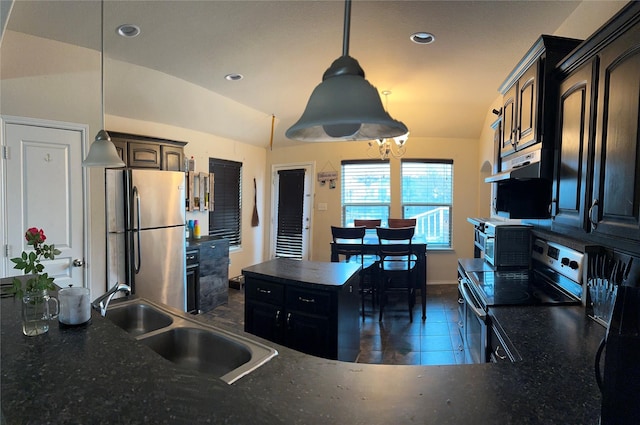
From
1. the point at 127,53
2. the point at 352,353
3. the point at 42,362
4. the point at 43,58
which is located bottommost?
the point at 352,353

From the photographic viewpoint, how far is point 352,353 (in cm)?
267

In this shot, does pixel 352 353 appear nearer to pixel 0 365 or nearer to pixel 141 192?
pixel 0 365

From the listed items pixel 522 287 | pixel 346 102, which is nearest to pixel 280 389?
pixel 346 102

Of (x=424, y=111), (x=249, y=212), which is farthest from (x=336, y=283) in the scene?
(x=249, y=212)

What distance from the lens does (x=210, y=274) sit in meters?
4.27

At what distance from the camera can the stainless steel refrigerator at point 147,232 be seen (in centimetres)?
322

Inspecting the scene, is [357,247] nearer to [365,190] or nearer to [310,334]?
[365,190]

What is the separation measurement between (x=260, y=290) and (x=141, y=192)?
1.77 m

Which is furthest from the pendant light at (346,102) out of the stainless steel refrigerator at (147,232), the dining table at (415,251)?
the dining table at (415,251)

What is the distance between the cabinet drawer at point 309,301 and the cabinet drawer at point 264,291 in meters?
0.08

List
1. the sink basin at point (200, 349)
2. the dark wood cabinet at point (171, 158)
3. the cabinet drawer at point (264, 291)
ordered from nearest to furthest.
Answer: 1. the sink basin at point (200, 349)
2. the cabinet drawer at point (264, 291)
3. the dark wood cabinet at point (171, 158)

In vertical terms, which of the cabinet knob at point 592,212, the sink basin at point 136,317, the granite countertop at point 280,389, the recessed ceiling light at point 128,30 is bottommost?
the sink basin at point 136,317

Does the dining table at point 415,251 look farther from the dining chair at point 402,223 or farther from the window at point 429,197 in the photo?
the window at point 429,197

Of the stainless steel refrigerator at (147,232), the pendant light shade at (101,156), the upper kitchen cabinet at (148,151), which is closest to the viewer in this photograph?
the pendant light shade at (101,156)
